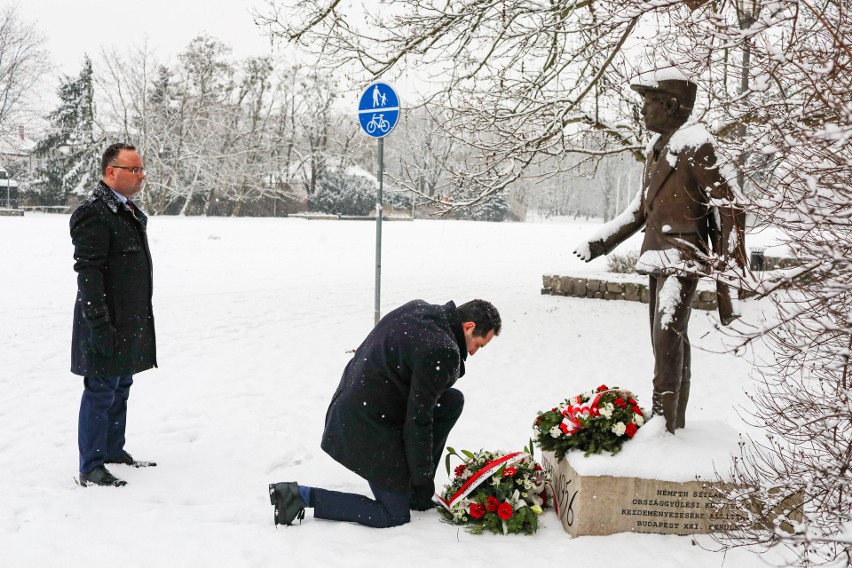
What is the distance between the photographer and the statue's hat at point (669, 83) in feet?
12.6

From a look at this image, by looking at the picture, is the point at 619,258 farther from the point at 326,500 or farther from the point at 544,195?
the point at 544,195

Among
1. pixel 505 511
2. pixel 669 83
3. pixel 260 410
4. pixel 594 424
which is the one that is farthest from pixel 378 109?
pixel 505 511

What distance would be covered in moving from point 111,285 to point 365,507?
1.99 m

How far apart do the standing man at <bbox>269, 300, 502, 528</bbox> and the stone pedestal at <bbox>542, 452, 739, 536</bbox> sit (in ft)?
2.72

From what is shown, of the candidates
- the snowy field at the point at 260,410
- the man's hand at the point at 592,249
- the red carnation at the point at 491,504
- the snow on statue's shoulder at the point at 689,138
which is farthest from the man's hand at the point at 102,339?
the snow on statue's shoulder at the point at 689,138

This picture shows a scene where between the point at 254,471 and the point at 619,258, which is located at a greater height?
the point at 619,258

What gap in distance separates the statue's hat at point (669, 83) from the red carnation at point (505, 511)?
248 cm

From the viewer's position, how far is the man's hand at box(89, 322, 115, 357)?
149 inches

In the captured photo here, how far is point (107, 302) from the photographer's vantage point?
3.93 m

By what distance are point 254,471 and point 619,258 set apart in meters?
10.2

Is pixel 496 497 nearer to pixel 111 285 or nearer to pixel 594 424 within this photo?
pixel 594 424

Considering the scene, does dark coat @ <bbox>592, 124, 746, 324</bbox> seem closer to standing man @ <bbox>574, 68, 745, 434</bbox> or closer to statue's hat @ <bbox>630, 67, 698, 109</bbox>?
standing man @ <bbox>574, 68, 745, 434</bbox>

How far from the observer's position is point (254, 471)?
430 cm

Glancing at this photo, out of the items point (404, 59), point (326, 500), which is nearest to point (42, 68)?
point (404, 59)
